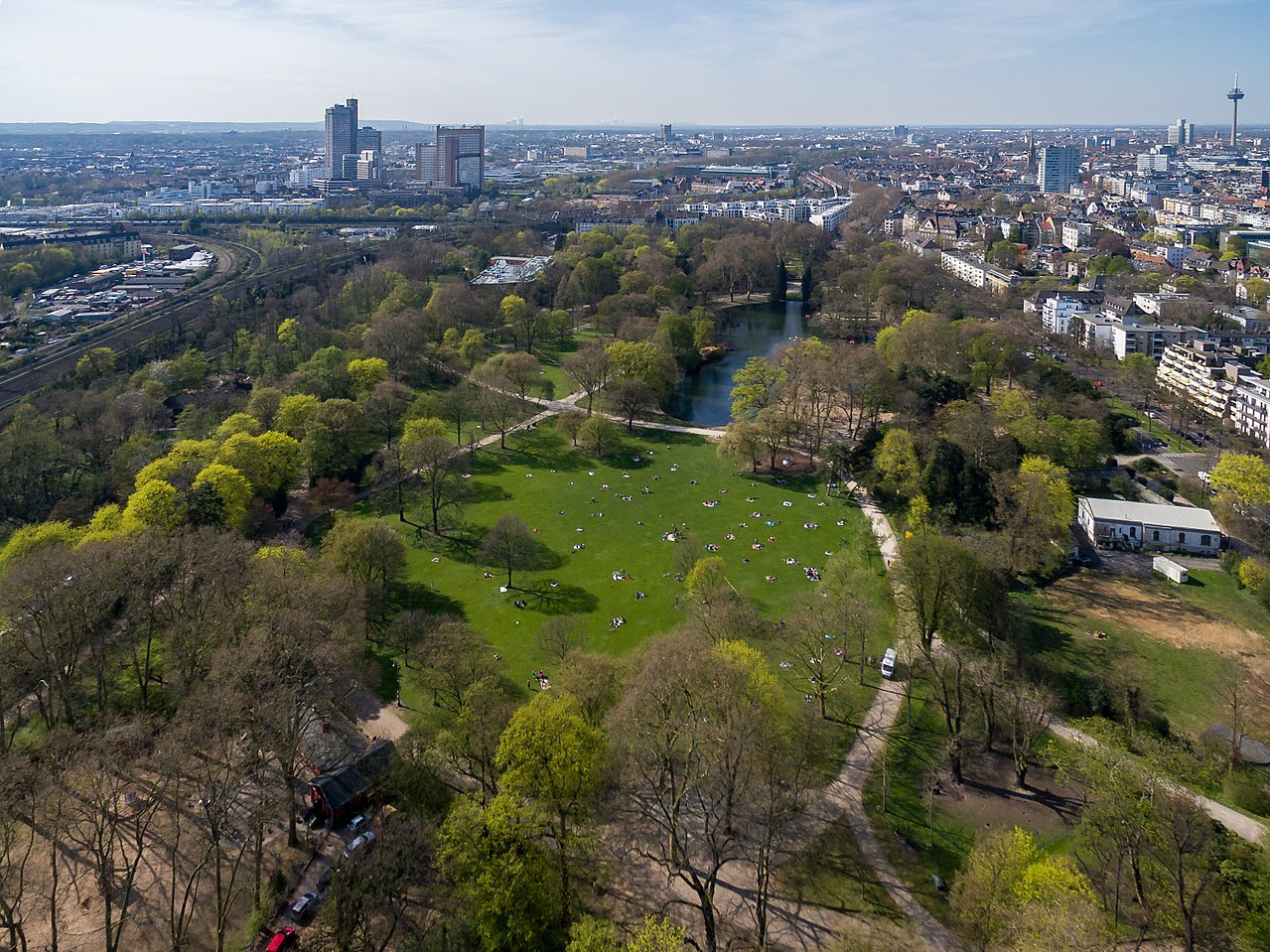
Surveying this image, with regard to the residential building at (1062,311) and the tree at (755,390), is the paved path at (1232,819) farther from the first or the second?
the residential building at (1062,311)

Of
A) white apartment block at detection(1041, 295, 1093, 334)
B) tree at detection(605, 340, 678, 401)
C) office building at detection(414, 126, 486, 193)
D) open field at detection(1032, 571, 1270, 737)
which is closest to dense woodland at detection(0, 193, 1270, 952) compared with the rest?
open field at detection(1032, 571, 1270, 737)

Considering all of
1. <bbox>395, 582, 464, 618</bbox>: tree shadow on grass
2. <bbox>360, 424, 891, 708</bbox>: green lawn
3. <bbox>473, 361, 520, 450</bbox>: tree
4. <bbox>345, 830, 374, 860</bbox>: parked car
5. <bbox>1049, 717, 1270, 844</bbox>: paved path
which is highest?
<bbox>473, 361, 520, 450</bbox>: tree

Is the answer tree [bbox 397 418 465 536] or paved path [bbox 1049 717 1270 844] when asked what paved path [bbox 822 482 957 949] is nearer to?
paved path [bbox 1049 717 1270 844]

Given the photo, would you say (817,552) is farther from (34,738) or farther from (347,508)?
(34,738)

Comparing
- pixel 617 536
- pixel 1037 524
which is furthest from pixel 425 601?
pixel 1037 524

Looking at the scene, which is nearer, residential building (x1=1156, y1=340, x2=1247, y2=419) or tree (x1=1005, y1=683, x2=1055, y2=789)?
tree (x1=1005, y1=683, x2=1055, y2=789)

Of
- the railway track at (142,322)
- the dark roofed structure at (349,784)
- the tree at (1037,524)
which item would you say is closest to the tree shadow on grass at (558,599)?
the dark roofed structure at (349,784)

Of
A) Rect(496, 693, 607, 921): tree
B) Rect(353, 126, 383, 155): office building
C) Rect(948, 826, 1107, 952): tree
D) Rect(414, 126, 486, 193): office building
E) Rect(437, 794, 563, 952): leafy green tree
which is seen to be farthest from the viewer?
Rect(353, 126, 383, 155): office building
